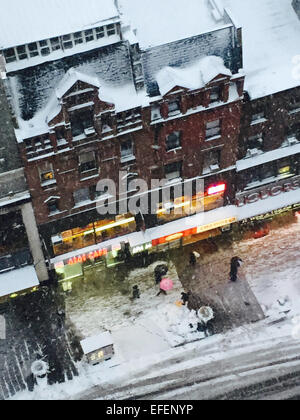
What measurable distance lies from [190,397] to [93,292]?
12107mm

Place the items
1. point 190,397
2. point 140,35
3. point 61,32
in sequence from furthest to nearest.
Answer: point 190,397
point 140,35
point 61,32

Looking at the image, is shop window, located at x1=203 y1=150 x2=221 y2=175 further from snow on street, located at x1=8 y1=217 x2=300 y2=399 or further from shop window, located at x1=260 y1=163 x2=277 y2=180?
snow on street, located at x1=8 y1=217 x2=300 y2=399

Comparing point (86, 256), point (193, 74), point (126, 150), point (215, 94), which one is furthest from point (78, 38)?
point (86, 256)

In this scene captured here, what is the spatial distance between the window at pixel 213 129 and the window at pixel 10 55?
14901 mm

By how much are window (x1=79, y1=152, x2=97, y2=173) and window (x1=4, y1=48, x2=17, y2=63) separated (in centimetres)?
836

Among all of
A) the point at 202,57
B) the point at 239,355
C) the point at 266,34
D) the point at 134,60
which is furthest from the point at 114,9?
the point at 239,355

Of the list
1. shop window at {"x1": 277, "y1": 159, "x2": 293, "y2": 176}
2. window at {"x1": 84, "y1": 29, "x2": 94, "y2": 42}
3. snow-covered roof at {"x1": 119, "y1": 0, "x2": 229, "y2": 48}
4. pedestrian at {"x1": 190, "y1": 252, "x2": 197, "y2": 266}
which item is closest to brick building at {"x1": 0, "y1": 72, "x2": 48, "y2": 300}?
window at {"x1": 84, "y1": 29, "x2": 94, "y2": 42}

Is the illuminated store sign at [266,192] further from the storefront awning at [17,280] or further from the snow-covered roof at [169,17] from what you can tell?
the storefront awning at [17,280]

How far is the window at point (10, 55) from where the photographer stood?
1532 inches

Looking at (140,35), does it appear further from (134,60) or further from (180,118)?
(180,118)

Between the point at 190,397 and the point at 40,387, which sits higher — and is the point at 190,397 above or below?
below

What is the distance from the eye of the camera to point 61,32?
39.3 m

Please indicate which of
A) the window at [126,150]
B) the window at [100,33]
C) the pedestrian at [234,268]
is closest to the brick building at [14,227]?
the window at [100,33]

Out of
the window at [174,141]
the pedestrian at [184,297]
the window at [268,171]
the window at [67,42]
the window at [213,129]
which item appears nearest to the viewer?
the window at [67,42]
